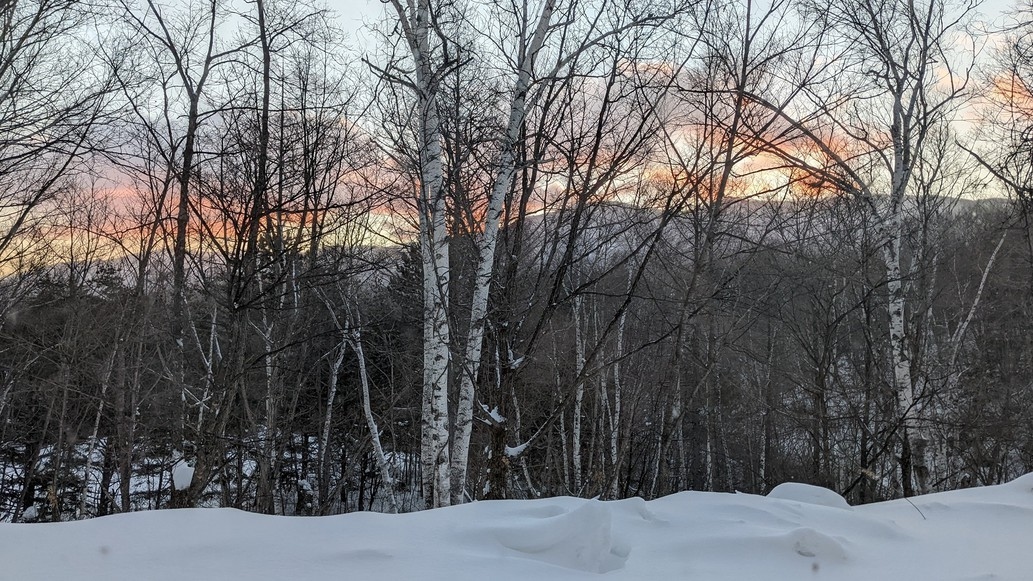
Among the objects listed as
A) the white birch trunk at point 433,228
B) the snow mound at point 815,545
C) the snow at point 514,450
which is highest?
the white birch trunk at point 433,228

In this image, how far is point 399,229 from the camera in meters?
11.4

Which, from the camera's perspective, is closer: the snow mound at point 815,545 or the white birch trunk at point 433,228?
the snow mound at point 815,545

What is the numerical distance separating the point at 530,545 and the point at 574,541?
190 millimetres

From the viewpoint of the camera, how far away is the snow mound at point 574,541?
262 centimetres

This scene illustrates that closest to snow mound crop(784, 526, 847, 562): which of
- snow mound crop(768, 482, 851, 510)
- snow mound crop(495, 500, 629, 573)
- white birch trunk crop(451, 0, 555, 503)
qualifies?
snow mound crop(495, 500, 629, 573)

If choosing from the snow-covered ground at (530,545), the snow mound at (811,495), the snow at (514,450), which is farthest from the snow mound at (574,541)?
the snow at (514,450)

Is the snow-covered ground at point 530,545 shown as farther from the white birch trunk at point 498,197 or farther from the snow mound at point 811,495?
the white birch trunk at point 498,197

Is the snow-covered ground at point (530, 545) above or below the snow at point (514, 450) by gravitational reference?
below

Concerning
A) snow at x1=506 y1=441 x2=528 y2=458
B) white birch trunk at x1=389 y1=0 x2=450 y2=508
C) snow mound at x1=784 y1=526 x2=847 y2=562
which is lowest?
snow mound at x1=784 y1=526 x2=847 y2=562

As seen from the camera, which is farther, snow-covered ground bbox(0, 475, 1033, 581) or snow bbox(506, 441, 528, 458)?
snow bbox(506, 441, 528, 458)

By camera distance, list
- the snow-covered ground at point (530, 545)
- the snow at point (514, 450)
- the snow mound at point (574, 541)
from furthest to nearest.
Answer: the snow at point (514, 450)
the snow mound at point (574, 541)
the snow-covered ground at point (530, 545)

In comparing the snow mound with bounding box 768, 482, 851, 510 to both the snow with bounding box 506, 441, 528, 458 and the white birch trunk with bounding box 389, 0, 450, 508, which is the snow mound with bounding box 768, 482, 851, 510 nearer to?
the snow with bounding box 506, 441, 528, 458

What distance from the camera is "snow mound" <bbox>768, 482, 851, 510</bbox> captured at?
4.11 meters

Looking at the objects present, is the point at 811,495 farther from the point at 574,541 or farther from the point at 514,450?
the point at 514,450
